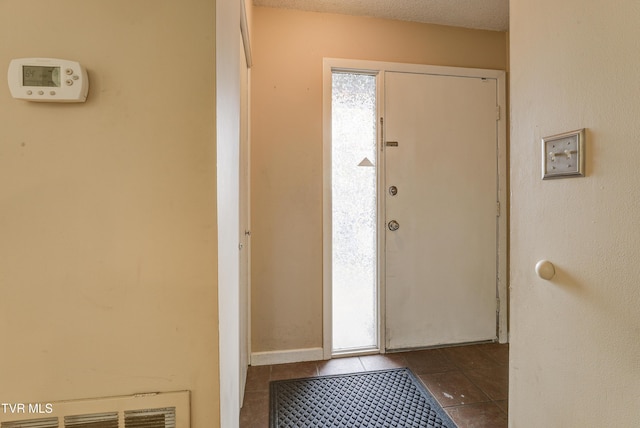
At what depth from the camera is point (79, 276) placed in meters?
0.71

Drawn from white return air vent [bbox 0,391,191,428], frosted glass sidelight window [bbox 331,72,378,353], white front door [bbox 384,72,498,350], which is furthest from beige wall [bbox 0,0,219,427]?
white front door [bbox 384,72,498,350]

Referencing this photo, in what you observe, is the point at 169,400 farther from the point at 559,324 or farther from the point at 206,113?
the point at 559,324

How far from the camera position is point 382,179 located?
200 cm

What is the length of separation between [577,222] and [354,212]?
1.39 metres

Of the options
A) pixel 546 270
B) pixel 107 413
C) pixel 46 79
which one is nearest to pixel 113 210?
pixel 46 79

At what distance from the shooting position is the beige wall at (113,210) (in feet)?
2.25

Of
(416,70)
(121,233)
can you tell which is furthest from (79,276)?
(416,70)

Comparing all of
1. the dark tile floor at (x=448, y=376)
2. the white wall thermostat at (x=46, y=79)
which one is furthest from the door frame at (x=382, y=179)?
the white wall thermostat at (x=46, y=79)

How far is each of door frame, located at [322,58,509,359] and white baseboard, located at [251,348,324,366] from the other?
8 cm

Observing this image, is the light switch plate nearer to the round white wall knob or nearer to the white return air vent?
the round white wall knob

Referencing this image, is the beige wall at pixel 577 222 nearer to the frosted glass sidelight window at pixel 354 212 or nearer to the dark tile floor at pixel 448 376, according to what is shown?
the dark tile floor at pixel 448 376

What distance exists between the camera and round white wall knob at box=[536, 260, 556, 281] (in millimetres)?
776

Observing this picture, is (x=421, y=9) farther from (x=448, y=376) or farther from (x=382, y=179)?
(x=448, y=376)

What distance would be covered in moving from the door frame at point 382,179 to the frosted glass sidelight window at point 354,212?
0.17ft
